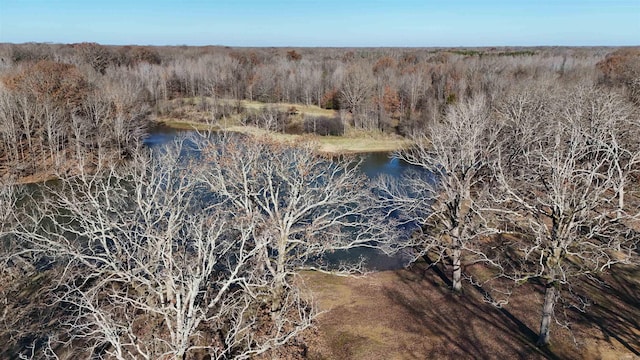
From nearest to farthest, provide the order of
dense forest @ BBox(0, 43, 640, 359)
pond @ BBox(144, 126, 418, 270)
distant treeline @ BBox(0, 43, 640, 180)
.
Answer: dense forest @ BBox(0, 43, 640, 359) < pond @ BBox(144, 126, 418, 270) < distant treeline @ BBox(0, 43, 640, 180)

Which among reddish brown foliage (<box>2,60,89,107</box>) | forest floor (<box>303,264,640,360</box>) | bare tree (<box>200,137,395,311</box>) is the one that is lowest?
forest floor (<box>303,264,640,360</box>)

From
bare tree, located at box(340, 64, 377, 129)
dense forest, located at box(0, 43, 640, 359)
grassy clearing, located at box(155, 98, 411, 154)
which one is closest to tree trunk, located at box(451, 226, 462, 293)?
dense forest, located at box(0, 43, 640, 359)

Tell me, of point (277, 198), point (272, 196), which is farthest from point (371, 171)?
point (272, 196)

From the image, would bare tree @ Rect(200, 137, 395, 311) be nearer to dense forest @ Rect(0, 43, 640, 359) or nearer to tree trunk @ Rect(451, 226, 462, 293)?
dense forest @ Rect(0, 43, 640, 359)

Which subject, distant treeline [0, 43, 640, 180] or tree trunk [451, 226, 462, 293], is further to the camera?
distant treeline [0, 43, 640, 180]

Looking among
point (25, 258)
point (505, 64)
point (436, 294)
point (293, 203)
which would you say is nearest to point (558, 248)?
point (436, 294)

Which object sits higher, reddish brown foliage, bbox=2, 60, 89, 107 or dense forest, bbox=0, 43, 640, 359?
reddish brown foliage, bbox=2, 60, 89, 107

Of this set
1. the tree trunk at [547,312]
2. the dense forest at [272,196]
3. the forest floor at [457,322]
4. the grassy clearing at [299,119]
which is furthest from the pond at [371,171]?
the tree trunk at [547,312]
